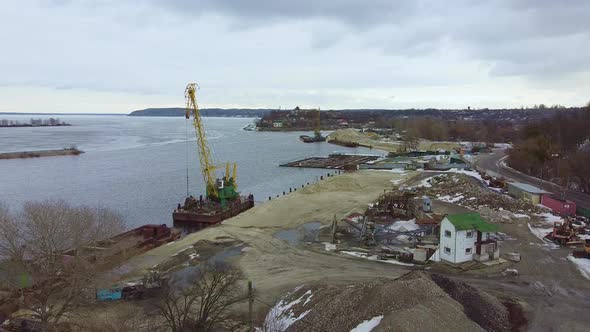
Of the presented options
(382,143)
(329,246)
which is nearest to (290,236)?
(329,246)

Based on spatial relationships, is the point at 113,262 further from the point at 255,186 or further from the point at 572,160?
the point at 572,160

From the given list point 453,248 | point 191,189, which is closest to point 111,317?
point 453,248

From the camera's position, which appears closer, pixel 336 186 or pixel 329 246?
pixel 329 246

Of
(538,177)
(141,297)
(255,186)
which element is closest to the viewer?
(141,297)

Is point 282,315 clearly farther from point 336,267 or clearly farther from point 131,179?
point 131,179

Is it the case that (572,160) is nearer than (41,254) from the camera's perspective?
No

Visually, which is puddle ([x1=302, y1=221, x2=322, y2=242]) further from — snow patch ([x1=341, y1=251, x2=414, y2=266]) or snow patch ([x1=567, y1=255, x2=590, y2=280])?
snow patch ([x1=567, y1=255, x2=590, y2=280])
